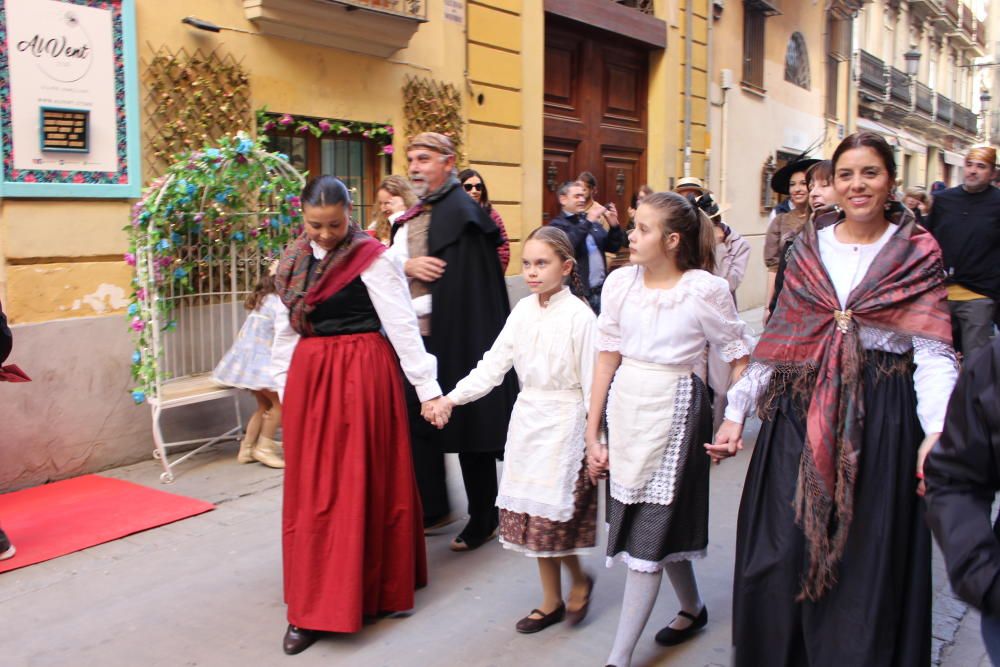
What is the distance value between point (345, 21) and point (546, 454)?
5.04 m

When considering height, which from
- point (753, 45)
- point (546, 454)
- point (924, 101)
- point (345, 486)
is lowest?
point (345, 486)

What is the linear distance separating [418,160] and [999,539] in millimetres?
3268

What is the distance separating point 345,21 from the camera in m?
7.44

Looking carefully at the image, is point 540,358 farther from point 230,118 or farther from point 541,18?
point 541,18

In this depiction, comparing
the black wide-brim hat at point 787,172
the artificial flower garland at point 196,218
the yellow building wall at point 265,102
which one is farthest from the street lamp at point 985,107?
the artificial flower garland at point 196,218

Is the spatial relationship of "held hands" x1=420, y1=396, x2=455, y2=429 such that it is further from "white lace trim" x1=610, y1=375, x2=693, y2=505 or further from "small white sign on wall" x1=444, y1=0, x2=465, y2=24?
"small white sign on wall" x1=444, y1=0, x2=465, y2=24

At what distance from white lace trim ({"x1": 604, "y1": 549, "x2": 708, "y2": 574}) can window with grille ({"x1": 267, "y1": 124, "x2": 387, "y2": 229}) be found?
5.00 metres

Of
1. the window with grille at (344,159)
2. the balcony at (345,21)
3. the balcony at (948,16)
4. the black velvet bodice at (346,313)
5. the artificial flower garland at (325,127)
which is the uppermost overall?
the balcony at (948,16)

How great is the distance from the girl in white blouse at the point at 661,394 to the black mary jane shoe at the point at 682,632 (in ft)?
1.30

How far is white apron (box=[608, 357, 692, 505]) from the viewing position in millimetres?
3197

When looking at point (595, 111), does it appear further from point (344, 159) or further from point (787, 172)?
point (787, 172)

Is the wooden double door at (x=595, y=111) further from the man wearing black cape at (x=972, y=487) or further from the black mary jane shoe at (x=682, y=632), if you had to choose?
the man wearing black cape at (x=972, y=487)

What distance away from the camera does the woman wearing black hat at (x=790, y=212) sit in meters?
6.04

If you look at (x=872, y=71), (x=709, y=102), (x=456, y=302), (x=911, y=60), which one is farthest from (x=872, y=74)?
(x=456, y=302)
